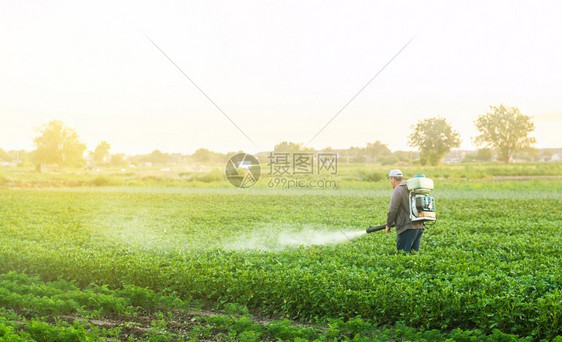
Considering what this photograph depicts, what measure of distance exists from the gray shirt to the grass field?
0.59 m

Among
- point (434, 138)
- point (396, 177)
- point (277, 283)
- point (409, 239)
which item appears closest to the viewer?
point (277, 283)

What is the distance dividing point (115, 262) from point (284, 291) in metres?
4.00

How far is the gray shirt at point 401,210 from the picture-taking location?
954 centimetres

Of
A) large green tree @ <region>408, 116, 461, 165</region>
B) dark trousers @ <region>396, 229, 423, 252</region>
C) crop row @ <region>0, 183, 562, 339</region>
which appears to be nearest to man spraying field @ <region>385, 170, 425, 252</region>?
dark trousers @ <region>396, 229, 423, 252</region>

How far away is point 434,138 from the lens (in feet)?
119

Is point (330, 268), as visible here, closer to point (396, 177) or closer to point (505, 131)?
point (396, 177)

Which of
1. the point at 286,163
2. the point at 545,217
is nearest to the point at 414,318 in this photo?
the point at 545,217

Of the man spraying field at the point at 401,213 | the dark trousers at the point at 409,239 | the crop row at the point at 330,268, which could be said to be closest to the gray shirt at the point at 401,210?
the man spraying field at the point at 401,213

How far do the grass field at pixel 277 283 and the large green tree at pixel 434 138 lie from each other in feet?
63.8

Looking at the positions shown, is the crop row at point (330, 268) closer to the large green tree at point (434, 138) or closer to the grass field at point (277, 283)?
the grass field at point (277, 283)

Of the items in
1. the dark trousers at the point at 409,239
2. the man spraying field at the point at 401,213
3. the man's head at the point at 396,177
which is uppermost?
the man's head at the point at 396,177

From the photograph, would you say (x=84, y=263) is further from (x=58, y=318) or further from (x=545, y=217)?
(x=545, y=217)

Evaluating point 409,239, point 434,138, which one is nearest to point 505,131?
point 434,138

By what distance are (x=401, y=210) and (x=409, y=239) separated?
0.70 meters
